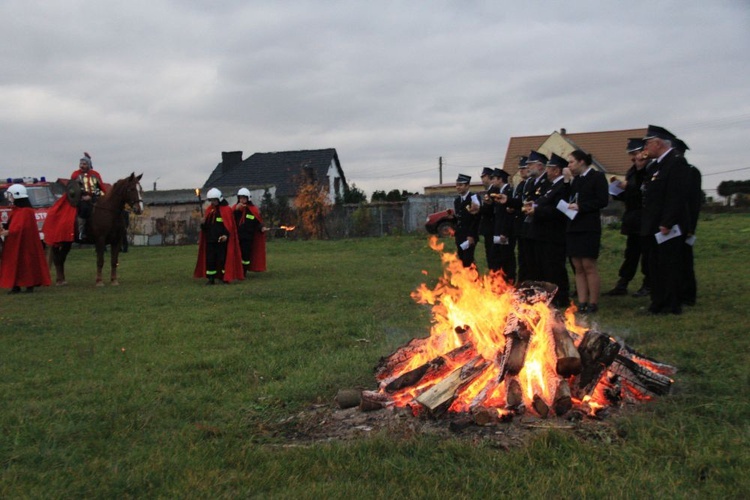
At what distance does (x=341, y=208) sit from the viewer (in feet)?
120

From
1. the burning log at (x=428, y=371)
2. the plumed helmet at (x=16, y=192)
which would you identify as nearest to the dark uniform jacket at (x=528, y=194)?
the burning log at (x=428, y=371)

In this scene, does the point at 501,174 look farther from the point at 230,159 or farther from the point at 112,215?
the point at 230,159

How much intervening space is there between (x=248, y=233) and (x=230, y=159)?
42422mm

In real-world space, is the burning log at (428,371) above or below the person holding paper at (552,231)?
below

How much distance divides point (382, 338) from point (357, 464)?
12.5ft

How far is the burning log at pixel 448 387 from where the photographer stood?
4.58m

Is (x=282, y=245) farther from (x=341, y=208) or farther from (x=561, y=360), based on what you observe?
(x=561, y=360)

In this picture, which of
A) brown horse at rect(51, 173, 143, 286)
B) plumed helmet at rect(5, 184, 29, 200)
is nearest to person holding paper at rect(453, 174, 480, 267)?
brown horse at rect(51, 173, 143, 286)

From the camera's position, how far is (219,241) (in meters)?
15.0

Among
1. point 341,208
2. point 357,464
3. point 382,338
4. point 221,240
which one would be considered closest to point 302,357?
point 382,338

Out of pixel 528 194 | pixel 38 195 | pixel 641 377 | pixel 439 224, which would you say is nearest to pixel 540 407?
pixel 641 377

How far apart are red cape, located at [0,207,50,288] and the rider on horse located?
1.09 metres

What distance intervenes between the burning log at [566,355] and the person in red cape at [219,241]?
36.8ft

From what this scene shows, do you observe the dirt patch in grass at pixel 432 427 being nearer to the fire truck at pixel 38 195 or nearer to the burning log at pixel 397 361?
the burning log at pixel 397 361
